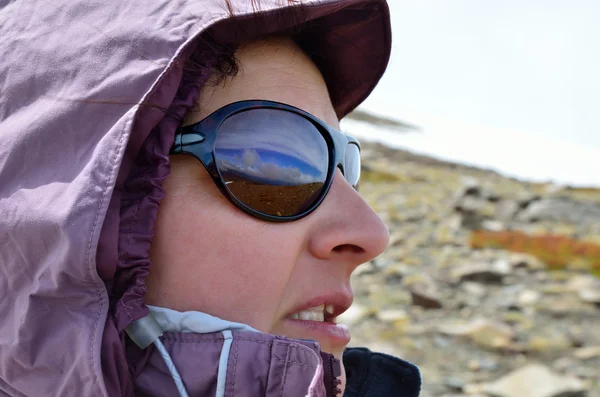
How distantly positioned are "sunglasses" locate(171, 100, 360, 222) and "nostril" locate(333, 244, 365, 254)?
5.8 inches

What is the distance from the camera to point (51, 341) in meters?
1.54

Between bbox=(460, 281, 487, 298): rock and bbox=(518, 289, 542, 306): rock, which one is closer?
bbox=(518, 289, 542, 306): rock

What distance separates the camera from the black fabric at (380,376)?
7.52 feet

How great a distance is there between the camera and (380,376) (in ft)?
7.65

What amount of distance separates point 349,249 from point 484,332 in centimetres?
383

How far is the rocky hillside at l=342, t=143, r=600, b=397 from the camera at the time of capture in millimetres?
4707

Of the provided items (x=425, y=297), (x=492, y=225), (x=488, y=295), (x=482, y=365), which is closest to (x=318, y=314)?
(x=482, y=365)

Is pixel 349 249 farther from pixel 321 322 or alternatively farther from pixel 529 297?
pixel 529 297

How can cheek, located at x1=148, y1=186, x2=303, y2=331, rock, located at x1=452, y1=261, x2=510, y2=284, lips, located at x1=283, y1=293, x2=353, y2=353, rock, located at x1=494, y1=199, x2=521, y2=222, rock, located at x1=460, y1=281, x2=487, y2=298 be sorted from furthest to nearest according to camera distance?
rock, located at x1=494, y1=199, x2=521, y2=222
rock, located at x1=452, y1=261, x2=510, y2=284
rock, located at x1=460, y1=281, x2=487, y2=298
lips, located at x1=283, y1=293, x2=353, y2=353
cheek, located at x1=148, y1=186, x2=303, y2=331

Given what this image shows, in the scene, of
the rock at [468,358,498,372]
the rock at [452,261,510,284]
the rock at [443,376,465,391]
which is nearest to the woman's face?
the rock at [443,376,465,391]

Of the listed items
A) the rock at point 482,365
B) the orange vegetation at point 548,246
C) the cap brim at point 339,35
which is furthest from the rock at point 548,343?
the cap brim at point 339,35

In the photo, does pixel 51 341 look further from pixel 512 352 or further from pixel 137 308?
pixel 512 352

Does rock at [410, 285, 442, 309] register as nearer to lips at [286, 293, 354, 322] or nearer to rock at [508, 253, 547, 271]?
rock at [508, 253, 547, 271]

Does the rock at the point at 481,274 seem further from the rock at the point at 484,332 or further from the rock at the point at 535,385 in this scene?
the rock at the point at 535,385
